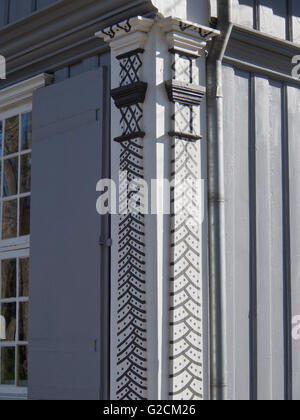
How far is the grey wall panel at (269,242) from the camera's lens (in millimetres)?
5355

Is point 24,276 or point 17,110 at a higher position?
point 17,110

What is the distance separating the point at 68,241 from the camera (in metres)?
5.32

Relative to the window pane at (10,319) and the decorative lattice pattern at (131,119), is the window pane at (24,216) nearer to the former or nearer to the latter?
the window pane at (10,319)

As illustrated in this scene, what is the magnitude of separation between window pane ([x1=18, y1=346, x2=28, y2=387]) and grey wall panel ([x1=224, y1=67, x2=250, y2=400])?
1.64 metres

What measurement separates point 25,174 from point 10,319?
108 centimetres

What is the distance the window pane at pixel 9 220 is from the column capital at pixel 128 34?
5.76 ft

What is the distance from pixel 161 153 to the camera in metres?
4.79

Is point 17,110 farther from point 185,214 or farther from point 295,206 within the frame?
point 295,206

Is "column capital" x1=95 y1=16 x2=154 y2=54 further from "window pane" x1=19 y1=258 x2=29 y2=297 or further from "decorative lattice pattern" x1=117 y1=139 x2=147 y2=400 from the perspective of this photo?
A: "window pane" x1=19 y1=258 x2=29 y2=297

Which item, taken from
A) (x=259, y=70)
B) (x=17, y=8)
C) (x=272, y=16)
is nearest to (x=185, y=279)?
(x=259, y=70)

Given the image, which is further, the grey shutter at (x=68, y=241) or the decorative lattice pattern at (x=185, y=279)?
the grey shutter at (x=68, y=241)

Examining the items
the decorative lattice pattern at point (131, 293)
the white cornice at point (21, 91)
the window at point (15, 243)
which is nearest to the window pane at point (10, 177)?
the window at point (15, 243)
